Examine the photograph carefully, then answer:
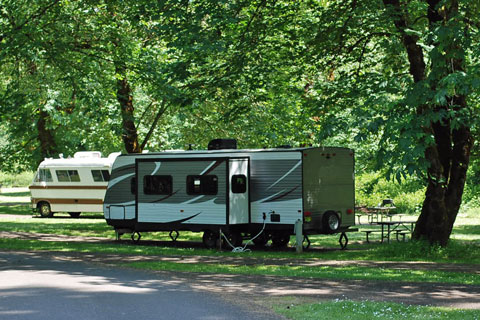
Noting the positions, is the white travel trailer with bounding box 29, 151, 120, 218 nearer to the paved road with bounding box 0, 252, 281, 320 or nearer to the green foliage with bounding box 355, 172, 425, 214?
the green foliage with bounding box 355, 172, 425, 214

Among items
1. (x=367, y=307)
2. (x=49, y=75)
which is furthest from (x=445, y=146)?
(x=49, y=75)

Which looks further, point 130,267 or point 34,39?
point 34,39

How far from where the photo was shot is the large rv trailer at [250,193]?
20.0 m

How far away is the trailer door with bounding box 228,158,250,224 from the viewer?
67.5 feet

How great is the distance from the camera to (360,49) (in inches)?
832

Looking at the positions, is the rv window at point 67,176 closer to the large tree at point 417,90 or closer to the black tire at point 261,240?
the black tire at point 261,240

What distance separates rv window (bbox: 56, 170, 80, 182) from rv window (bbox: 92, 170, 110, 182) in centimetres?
93

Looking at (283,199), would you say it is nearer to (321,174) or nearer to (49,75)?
(321,174)

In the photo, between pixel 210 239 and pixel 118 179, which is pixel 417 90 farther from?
pixel 118 179

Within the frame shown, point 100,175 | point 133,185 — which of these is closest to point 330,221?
point 133,185

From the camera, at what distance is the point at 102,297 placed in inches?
422

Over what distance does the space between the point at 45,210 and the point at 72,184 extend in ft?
→ 7.98

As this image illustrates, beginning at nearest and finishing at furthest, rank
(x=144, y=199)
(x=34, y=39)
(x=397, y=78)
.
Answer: (x=397, y=78), (x=34, y=39), (x=144, y=199)

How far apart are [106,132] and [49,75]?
789 cm
